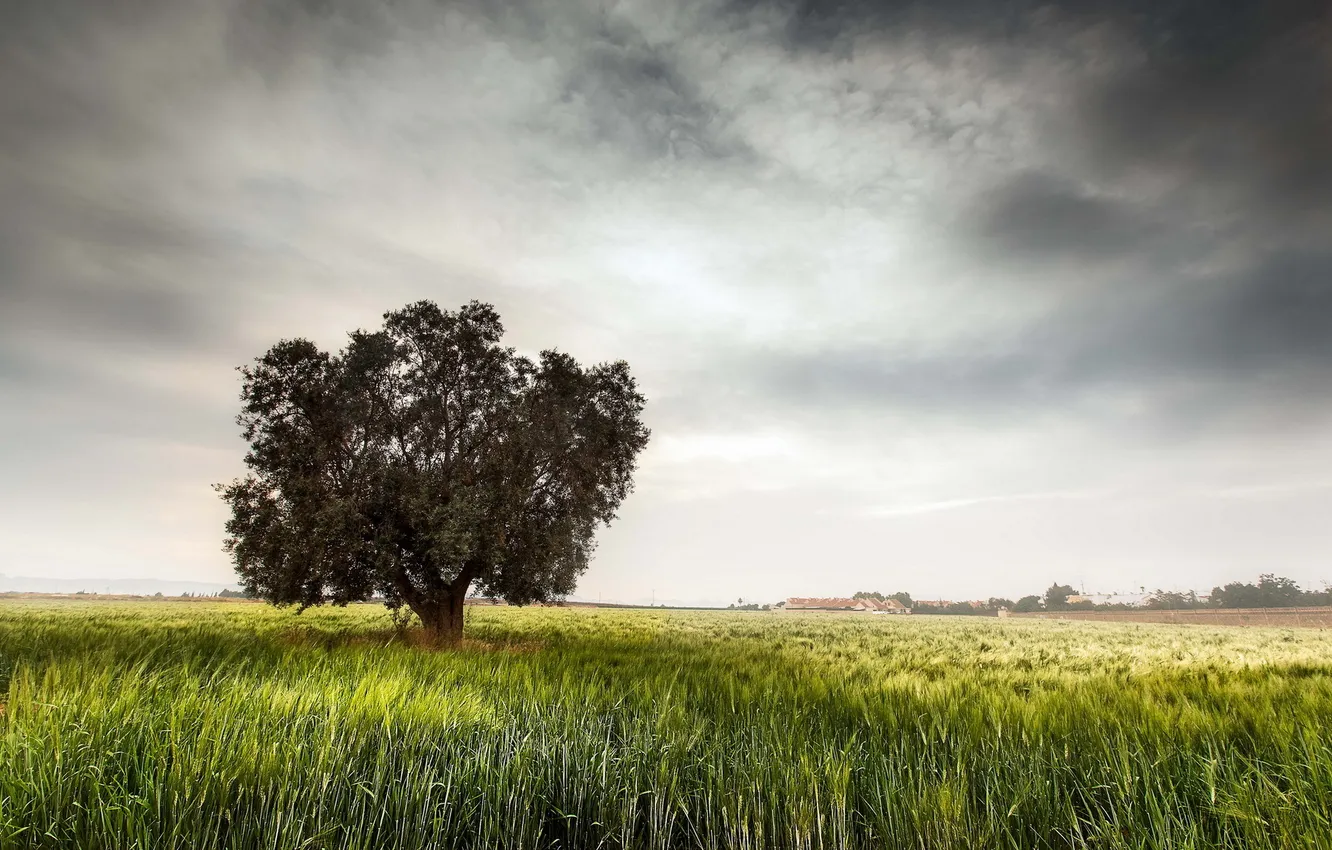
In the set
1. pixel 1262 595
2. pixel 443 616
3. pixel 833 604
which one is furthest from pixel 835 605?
pixel 443 616

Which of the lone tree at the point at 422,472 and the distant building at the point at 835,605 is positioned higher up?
the lone tree at the point at 422,472

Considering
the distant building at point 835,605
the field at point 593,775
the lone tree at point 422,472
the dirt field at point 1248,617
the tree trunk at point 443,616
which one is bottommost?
the distant building at point 835,605

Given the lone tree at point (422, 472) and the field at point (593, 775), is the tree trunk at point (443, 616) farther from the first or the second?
the field at point (593, 775)

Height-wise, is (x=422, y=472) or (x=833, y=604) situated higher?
(x=422, y=472)

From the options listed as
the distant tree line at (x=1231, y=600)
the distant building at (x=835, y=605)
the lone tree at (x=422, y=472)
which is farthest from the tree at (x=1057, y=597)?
the lone tree at (x=422, y=472)

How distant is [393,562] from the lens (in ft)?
54.4

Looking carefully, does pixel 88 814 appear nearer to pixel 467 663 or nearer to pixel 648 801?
pixel 648 801

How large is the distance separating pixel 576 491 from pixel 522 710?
13.5 meters

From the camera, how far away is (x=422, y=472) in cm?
1758

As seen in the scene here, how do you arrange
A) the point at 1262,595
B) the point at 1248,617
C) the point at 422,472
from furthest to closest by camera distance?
the point at 1262,595 < the point at 1248,617 < the point at 422,472

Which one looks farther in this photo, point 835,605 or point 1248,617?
point 835,605

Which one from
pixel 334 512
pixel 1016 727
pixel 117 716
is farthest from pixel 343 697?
pixel 334 512

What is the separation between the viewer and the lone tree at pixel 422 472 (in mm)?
16422

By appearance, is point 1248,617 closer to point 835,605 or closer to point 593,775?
point 835,605
